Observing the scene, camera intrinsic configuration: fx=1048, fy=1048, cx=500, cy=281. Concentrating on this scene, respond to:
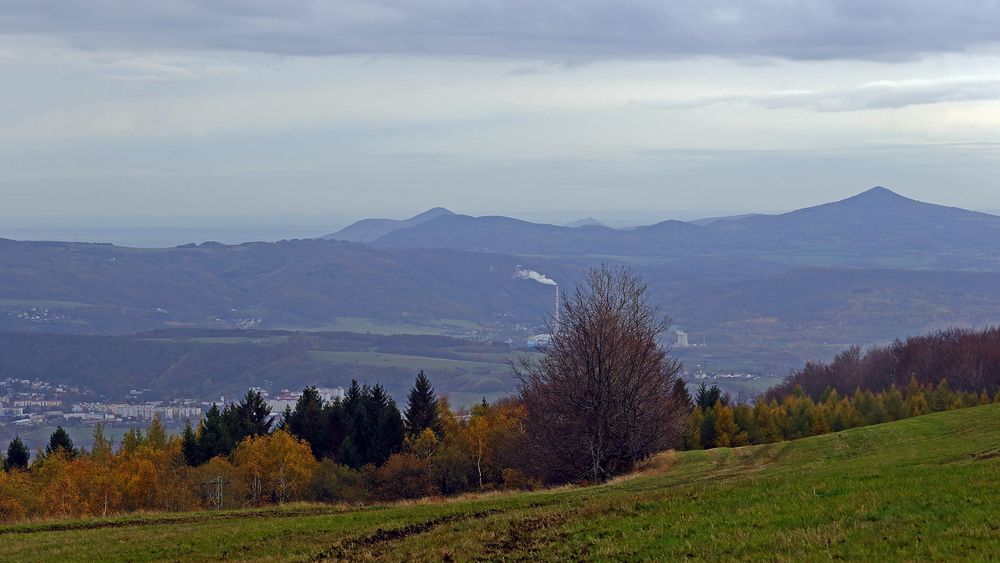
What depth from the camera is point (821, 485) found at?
2261cm

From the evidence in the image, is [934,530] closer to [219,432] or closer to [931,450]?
[931,450]

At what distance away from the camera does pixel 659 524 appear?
19.9 meters

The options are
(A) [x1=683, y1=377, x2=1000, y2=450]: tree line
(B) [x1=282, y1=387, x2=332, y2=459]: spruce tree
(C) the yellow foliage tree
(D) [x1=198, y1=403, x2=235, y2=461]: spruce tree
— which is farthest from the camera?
(B) [x1=282, y1=387, x2=332, y2=459]: spruce tree

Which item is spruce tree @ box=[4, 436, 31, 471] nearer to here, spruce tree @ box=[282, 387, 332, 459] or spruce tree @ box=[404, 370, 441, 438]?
spruce tree @ box=[282, 387, 332, 459]

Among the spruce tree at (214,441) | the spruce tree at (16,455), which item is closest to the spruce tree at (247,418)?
the spruce tree at (214,441)

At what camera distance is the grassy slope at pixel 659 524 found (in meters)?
16.7

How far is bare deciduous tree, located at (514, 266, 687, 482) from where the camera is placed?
47344 mm

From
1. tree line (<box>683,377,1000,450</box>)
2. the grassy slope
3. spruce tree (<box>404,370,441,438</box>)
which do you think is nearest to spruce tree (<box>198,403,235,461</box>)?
spruce tree (<box>404,370,441,438</box>)

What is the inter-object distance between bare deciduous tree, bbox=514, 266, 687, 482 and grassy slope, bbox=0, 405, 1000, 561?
45.1 ft

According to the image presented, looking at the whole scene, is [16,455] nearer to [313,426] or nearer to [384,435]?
[313,426]

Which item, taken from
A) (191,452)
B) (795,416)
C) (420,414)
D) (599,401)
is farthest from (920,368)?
(191,452)

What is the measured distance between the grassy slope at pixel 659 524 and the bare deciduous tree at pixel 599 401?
13.7m

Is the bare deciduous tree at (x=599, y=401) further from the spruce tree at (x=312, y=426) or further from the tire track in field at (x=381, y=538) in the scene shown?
the spruce tree at (x=312, y=426)

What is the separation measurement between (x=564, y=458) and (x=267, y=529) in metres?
23.9
